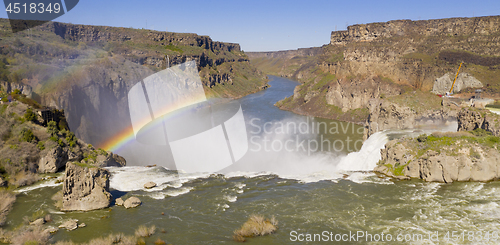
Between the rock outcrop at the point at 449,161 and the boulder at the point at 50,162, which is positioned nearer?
the rock outcrop at the point at 449,161

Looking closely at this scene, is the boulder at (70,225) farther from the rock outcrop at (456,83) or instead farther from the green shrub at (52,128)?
the rock outcrop at (456,83)

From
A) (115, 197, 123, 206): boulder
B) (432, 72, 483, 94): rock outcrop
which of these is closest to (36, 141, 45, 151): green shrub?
(115, 197, 123, 206): boulder

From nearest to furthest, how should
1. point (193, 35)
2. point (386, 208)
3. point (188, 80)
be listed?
point (386, 208), point (188, 80), point (193, 35)

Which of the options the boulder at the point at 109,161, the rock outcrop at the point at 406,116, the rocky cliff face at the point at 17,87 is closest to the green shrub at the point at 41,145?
the boulder at the point at 109,161

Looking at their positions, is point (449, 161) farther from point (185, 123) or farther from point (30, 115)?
point (185, 123)

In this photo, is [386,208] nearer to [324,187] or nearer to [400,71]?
[324,187]

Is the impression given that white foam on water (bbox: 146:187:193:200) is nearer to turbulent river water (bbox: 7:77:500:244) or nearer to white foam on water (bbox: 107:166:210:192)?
turbulent river water (bbox: 7:77:500:244)

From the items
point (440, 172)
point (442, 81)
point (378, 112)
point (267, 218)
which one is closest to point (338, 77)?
point (442, 81)
